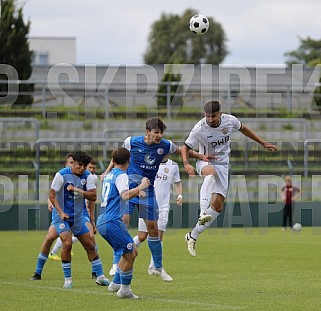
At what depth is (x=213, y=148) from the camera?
15.8 meters

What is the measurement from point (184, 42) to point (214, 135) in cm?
6785

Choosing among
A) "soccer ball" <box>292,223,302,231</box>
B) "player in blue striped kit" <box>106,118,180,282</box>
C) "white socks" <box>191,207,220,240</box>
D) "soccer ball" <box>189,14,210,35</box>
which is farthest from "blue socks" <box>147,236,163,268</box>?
"soccer ball" <box>292,223,302,231</box>

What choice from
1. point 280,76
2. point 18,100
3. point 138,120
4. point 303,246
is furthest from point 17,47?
point 303,246

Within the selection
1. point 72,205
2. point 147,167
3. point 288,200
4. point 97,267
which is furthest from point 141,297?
point 288,200

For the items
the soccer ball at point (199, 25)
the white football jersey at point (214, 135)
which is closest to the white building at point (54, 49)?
the soccer ball at point (199, 25)

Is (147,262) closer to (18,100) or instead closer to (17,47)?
(18,100)

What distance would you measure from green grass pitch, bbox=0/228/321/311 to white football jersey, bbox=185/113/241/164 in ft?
7.37

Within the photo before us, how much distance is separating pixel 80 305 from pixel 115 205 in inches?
55.9

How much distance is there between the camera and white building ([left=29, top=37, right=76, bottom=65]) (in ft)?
250

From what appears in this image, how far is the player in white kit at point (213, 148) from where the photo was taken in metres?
15.4

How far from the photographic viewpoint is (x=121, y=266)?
39.4 ft

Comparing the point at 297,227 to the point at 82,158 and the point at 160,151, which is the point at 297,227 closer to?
the point at 160,151

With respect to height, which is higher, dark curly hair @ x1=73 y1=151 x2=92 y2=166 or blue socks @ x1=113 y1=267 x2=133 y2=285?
dark curly hair @ x1=73 y1=151 x2=92 y2=166

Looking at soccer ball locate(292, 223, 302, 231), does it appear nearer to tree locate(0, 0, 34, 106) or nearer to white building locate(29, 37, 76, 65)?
tree locate(0, 0, 34, 106)
